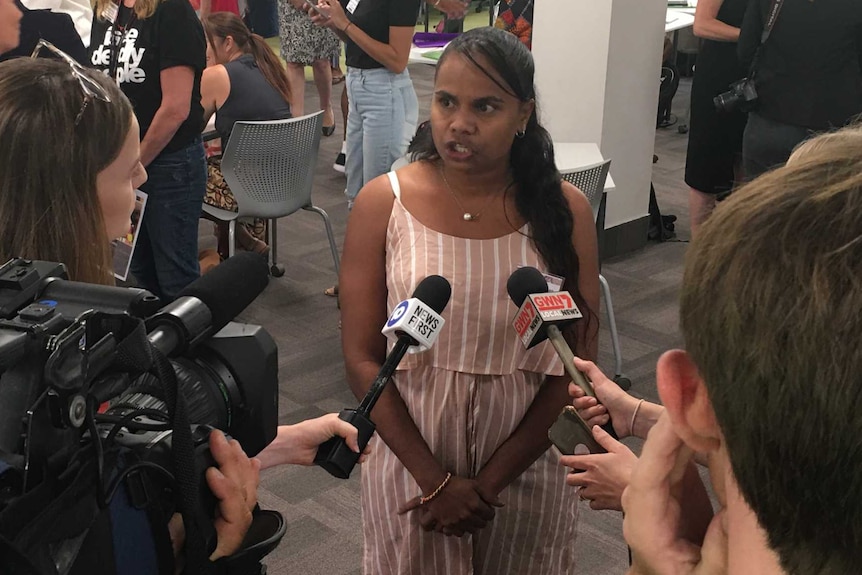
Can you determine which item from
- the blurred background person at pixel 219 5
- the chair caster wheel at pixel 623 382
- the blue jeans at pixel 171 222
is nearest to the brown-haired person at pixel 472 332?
the blue jeans at pixel 171 222

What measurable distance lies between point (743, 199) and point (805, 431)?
0.16 m

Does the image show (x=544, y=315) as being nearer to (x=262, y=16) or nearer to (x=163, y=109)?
(x=163, y=109)

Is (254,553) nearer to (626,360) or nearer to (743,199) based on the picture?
(743,199)

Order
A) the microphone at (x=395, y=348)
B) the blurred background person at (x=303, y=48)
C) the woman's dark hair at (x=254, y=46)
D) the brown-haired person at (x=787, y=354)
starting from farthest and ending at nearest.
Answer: the blurred background person at (x=303, y=48) < the woman's dark hair at (x=254, y=46) < the microphone at (x=395, y=348) < the brown-haired person at (x=787, y=354)

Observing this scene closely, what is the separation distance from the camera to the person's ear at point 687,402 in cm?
73

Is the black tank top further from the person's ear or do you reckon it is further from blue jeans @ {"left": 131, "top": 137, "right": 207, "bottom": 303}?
the person's ear

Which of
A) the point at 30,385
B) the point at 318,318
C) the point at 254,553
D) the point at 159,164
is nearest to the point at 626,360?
the point at 318,318

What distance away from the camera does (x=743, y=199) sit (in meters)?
0.66

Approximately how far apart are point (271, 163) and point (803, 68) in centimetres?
196

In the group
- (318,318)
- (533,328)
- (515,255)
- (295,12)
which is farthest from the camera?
(295,12)

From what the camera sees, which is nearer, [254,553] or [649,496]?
[649,496]

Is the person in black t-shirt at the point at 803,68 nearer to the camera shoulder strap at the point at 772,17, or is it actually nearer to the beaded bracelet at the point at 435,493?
the camera shoulder strap at the point at 772,17

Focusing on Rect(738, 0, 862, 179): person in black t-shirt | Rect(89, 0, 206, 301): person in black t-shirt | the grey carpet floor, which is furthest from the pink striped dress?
Rect(738, 0, 862, 179): person in black t-shirt

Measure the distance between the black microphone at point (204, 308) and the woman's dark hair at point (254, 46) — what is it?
10.4 feet
